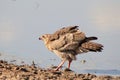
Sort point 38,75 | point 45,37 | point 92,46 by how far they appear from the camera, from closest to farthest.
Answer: point 38,75, point 92,46, point 45,37

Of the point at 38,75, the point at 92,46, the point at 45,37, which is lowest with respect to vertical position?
the point at 38,75

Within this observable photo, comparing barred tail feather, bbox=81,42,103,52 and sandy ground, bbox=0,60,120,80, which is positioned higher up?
barred tail feather, bbox=81,42,103,52

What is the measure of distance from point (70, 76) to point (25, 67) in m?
1.88

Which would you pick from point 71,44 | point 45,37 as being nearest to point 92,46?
point 71,44

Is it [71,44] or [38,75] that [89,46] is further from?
[38,75]

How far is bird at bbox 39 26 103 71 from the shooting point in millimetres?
16062

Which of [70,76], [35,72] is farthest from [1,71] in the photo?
[70,76]

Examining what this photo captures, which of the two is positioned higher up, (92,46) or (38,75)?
(92,46)

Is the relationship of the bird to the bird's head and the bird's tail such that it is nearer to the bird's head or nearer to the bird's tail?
the bird's tail

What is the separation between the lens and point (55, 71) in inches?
603

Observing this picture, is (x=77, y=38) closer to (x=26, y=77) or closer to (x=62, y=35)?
(x=62, y=35)

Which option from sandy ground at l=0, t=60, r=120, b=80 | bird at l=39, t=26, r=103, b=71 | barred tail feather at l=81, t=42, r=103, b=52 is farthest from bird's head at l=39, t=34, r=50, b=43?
sandy ground at l=0, t=60, r=120, b=80

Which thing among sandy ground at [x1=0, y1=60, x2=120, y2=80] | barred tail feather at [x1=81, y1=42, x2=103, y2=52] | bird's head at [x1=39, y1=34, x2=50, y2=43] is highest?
bird's head at [x1=39, y1=34, x2=50, y2=43]

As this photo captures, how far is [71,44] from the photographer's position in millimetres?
16172
